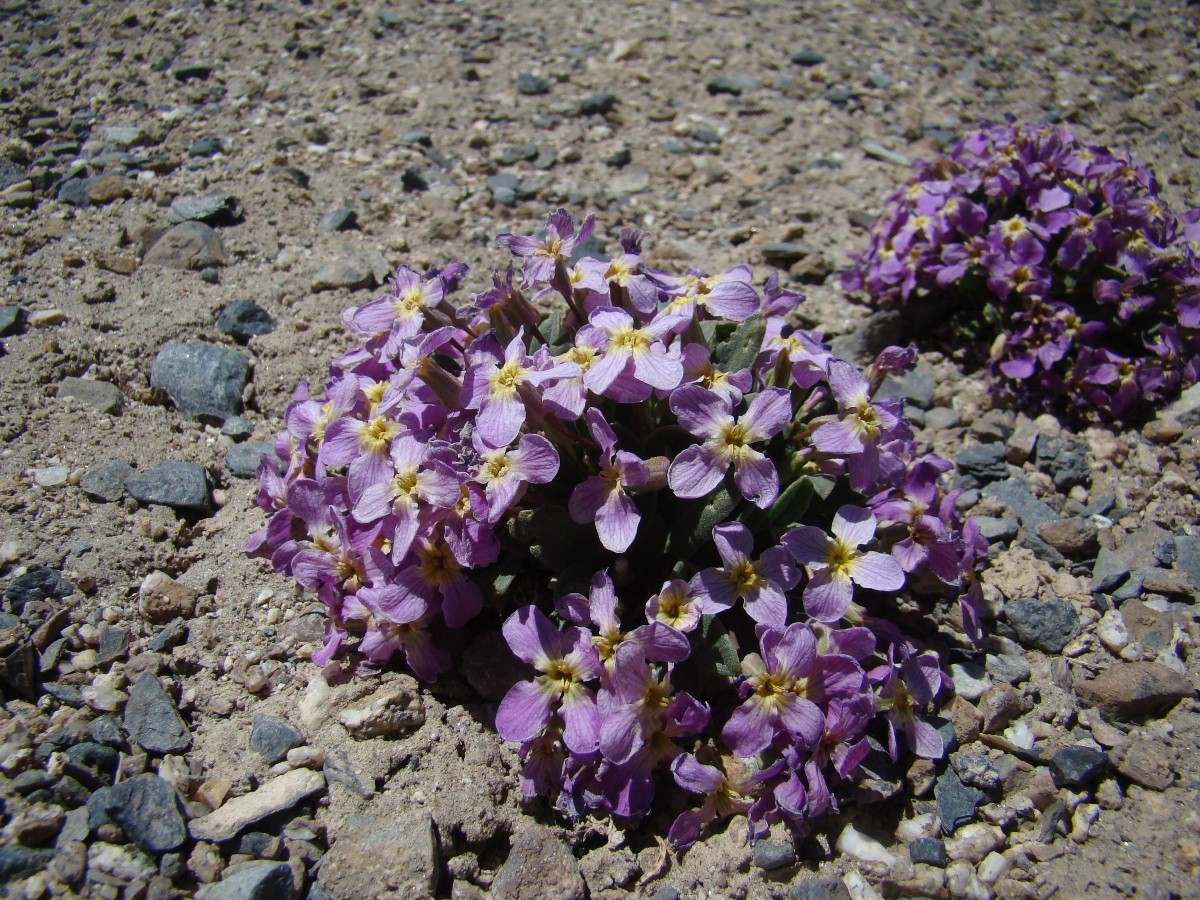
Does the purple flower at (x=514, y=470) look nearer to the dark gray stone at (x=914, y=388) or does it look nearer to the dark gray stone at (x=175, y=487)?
the dark gray stone at (x=175, y=487)

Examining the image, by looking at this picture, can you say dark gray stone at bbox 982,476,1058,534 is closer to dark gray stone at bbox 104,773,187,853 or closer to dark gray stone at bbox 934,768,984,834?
dark gray stone at bbox 934,768,984,834

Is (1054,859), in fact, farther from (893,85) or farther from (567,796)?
(893,85)

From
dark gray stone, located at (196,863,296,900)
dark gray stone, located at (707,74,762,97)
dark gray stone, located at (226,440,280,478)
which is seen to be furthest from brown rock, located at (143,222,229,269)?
dark gray stone, located at (707,74,762,97)

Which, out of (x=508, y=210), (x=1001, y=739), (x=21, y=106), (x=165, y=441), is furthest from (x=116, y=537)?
(x=21, y=106)

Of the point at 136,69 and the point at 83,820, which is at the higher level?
the point at 136,69

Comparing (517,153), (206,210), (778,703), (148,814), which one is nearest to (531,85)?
(517,153)

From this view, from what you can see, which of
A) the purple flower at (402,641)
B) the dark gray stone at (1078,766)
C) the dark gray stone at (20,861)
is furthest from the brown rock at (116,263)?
the dark gray stone at (1078,766)

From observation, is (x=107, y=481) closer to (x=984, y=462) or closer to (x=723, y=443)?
(x=723, y=443)
